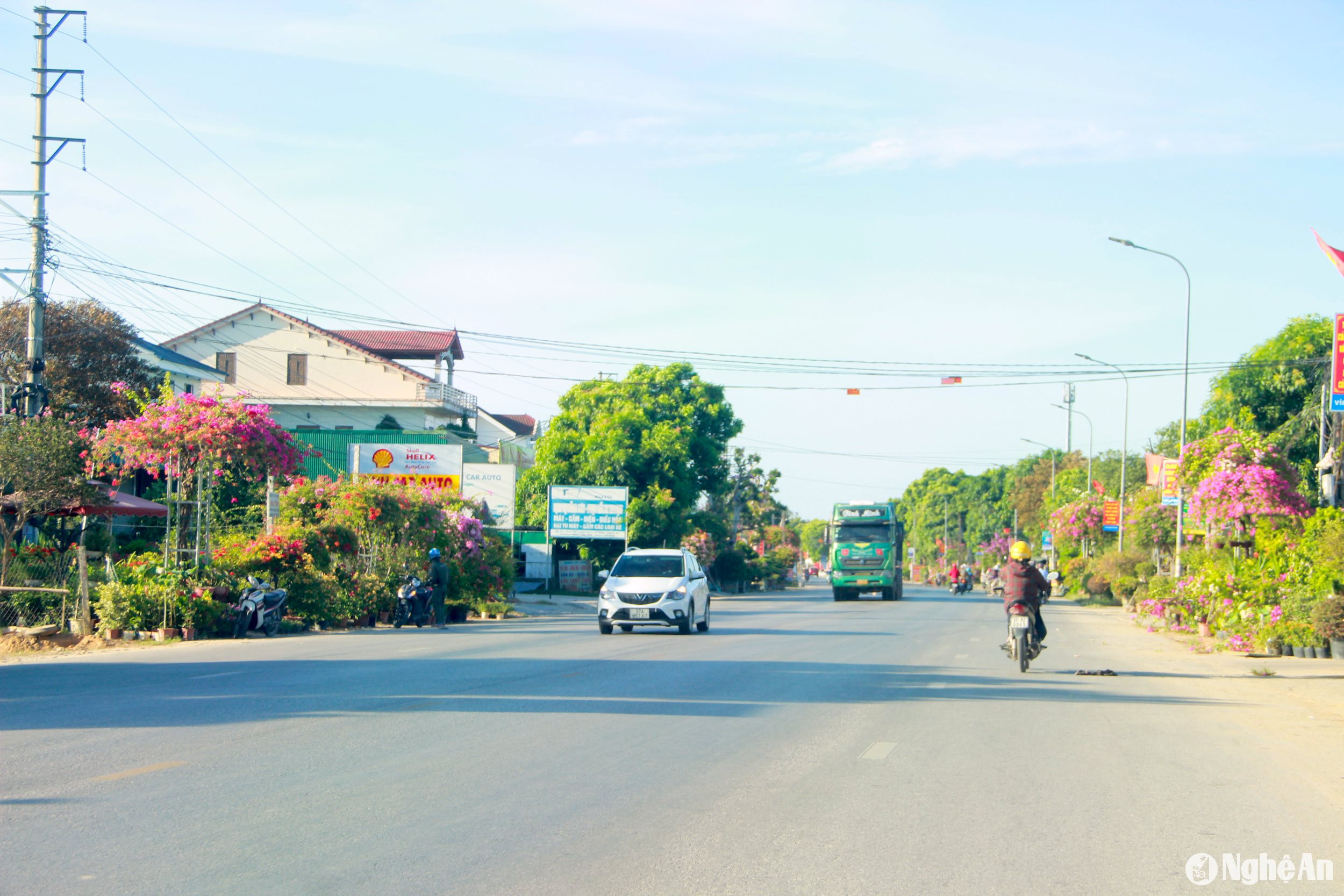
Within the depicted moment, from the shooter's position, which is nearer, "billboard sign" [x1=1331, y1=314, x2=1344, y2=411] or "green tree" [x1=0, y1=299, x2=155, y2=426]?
"billboard sign" [x1=1331, y1=314, x2=1344, y2=411]

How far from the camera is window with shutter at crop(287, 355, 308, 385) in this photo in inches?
2422

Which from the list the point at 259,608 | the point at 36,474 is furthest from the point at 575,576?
the point at 36,474

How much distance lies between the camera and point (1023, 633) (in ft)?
55.2

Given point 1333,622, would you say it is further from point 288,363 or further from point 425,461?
point 288,363

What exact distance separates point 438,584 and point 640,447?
2854cm

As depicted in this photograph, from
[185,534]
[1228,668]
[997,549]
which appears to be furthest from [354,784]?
[997,549]

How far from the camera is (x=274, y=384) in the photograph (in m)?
61.4

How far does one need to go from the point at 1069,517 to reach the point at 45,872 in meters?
60.4

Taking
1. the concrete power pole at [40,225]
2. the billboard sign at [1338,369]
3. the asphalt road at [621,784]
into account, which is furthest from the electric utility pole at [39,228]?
the billboard sign at [1338,369]

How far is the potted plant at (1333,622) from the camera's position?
19.4 m

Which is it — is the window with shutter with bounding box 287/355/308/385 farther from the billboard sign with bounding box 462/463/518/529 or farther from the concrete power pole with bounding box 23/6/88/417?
the concrete power pole with bounding box 23/6/88/417

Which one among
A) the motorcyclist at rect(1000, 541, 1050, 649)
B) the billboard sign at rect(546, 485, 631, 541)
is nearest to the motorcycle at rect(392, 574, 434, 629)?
the motorcyclist at rect(1000, 541, 1050, 649)

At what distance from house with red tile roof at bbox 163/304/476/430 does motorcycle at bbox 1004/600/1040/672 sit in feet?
156

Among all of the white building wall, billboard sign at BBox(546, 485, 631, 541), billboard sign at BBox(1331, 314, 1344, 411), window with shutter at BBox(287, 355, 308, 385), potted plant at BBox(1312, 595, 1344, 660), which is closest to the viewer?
billboard sign at BBox(1331, 314, 1344, 411)
